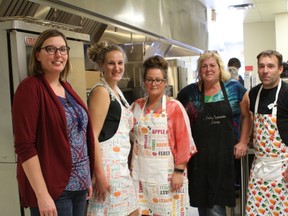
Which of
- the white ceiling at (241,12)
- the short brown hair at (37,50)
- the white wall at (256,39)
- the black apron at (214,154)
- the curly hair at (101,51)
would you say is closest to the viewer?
the short brown hair at (37,50)

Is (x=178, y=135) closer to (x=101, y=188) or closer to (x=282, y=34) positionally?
(x=101, y=188)

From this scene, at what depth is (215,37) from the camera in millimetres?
7070

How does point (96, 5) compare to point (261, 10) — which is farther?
point (261, 10)

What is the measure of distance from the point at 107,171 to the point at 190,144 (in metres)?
0.51

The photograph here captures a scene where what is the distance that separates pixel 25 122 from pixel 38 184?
22 centimetres

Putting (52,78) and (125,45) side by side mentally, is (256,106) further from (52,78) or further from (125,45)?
(125,45)

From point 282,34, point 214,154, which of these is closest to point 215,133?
point 214,154

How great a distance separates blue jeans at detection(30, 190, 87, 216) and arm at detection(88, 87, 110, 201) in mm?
172

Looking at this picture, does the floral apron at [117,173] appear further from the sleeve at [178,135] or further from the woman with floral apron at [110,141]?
the sleeve at [178,135]

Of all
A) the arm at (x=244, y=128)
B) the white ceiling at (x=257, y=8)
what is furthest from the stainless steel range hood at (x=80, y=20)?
the white ceiling at (x=257, y=8)

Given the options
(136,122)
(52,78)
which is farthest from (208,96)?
(52,78)

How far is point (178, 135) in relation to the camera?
186 cm

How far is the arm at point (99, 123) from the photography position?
63.2 inches

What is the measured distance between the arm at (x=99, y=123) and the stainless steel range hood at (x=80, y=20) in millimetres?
394
